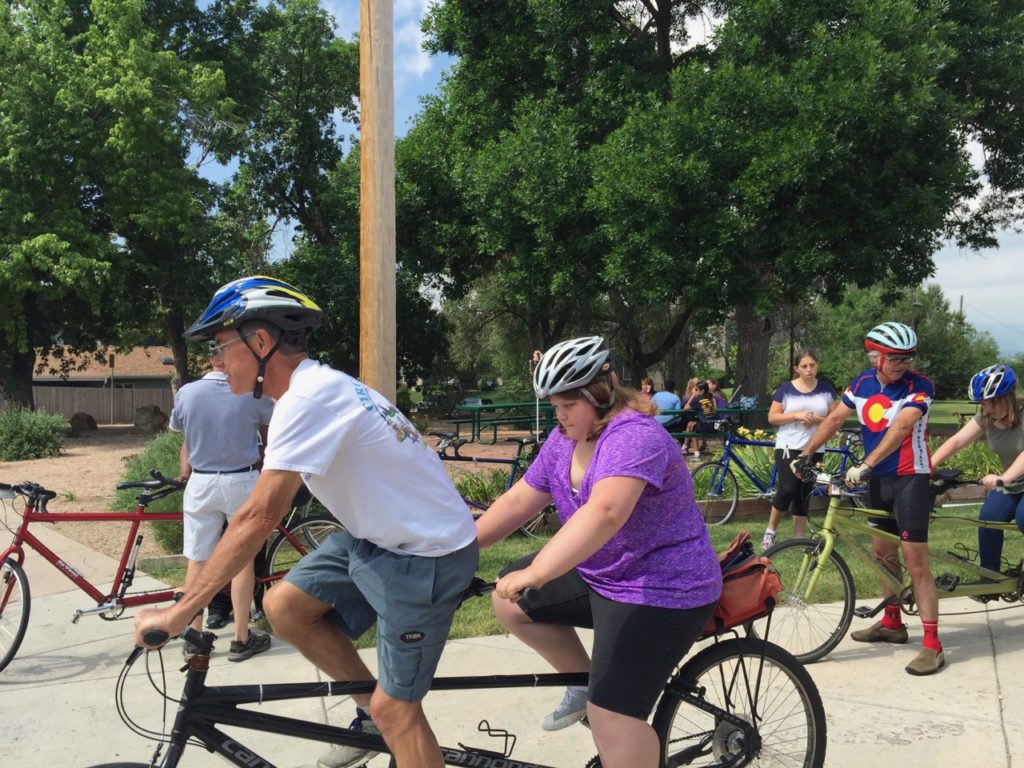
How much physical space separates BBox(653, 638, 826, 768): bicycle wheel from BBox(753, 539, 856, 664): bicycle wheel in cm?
185

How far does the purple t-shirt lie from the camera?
255 centimetres

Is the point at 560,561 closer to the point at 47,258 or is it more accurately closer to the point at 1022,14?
the point at 1022,14

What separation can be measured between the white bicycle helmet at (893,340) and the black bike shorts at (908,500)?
0.71 m

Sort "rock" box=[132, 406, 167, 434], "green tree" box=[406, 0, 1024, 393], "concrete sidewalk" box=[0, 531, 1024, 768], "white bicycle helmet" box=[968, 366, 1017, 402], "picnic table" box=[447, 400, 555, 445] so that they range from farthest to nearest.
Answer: "rock" box=[132, 406, 167, 434]
"green tree" box=[406, 0, 1024, 393]
"picnic table" box=[447, 400, 555, 445]
"white bicycle helmet" box=[968, 366, 1017, 402]
"concrete sidewalk" box=[0, 531, 1024, 768]

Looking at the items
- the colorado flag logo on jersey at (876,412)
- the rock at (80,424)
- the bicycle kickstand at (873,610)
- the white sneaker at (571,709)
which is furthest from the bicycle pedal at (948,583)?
the rock at (80,424)

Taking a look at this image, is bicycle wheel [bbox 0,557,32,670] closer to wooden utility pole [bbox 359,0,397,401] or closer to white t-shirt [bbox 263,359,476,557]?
wooden utility pole [bbox 359,0,397,401]

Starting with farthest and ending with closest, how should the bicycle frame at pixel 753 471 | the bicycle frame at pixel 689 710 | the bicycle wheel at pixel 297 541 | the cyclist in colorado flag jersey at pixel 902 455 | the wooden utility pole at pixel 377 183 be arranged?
the bicycle frame at pixel 753 471 < the bicycle wheel at pixel 297 541 < the wooden utility pole at pixel 377 183 < the cyclist in colorado flag jersey at pixel 902 455 < the bicycle frame at pixel 689 710

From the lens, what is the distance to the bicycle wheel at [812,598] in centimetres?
486

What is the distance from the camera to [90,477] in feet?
46.2

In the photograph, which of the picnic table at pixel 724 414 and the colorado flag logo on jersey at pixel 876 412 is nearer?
the colorado flag logo on jersey at pixel 876 412

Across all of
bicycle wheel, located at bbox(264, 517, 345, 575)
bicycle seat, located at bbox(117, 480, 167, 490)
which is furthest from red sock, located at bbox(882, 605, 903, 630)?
bicycle seat, located at bbox(117, 480, 167, 490)

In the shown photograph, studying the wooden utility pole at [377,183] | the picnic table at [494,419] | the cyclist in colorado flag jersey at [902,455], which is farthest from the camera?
the picnic table at [494,419]

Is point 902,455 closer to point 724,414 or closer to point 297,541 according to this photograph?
point 297,541

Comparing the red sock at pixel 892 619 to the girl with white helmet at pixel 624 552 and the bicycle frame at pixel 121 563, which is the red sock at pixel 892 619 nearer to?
the girl with white helmet at pixel 624 552
